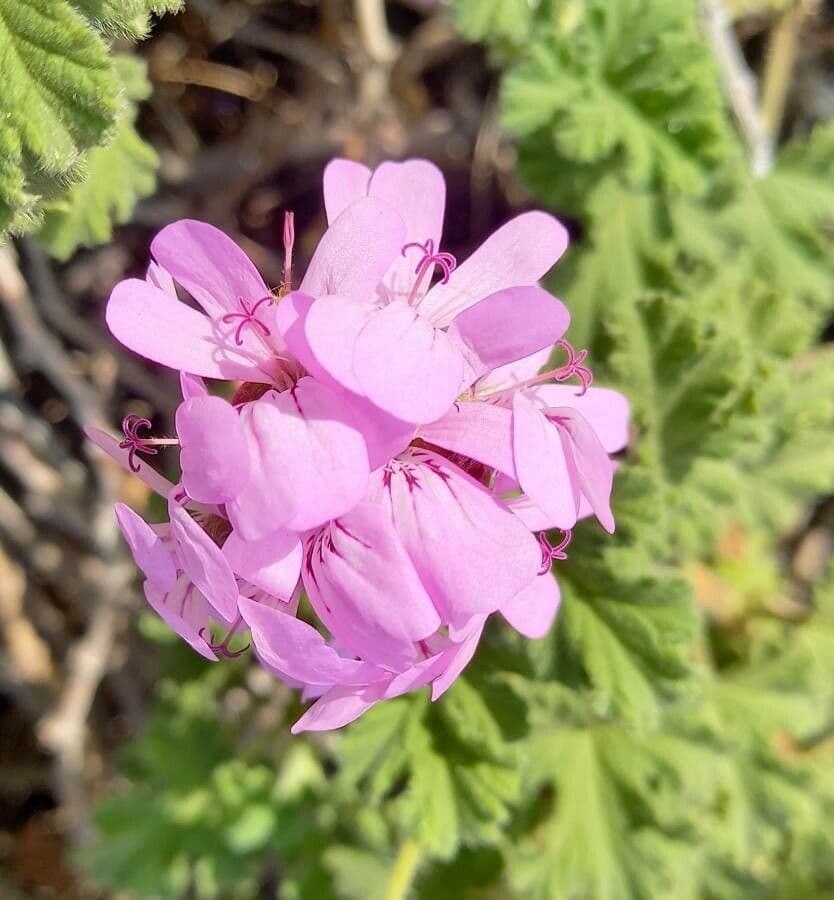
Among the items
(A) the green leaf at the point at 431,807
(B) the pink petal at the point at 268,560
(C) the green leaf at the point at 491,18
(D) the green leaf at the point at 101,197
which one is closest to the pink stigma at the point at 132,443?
(B) the pink petal at the point at 268,560

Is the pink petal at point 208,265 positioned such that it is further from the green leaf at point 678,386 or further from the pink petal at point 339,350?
the green leaf at point 678,386

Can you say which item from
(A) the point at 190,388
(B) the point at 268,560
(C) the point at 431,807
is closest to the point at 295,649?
(B) the point at 268,560

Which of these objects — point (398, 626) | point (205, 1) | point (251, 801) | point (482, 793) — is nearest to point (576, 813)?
point (482, 793)

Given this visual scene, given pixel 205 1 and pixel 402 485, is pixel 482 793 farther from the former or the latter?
pixel 205 1

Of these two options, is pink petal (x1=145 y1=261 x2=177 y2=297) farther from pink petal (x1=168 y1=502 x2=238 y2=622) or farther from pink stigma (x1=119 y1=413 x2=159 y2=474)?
pink petal (x1=168 y1=502 x2=238 y2=622)

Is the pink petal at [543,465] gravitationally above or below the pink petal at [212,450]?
below

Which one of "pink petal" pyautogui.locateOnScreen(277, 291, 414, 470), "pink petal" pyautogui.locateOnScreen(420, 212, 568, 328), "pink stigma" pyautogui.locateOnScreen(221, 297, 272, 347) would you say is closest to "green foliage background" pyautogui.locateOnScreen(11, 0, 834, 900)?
"pink stigma" pyautogui.locateOnScreen(221, 297, 272, 347)

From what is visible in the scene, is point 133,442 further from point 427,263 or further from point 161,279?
point 427,263
